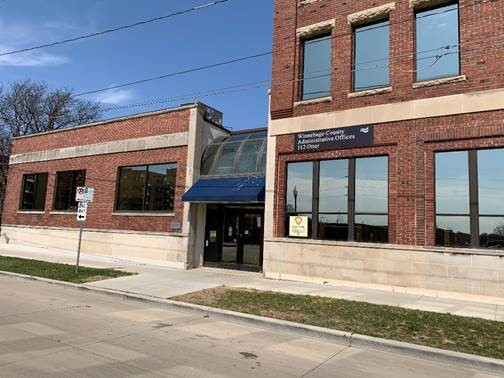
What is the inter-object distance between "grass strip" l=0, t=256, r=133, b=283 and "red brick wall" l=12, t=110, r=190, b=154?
6416mm

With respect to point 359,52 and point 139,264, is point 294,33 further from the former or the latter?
point 139,264

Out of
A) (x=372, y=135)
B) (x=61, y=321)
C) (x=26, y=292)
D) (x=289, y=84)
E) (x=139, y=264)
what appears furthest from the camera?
(x=139, y=264)

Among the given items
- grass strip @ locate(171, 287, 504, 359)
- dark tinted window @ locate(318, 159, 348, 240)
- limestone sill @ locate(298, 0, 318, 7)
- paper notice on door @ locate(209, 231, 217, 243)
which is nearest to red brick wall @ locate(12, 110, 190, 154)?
paper notice on door @ locate(209, 231, 217, 243)

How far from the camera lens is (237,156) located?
60.8ft

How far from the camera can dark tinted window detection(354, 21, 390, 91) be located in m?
14.6

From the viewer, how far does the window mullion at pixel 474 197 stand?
40.4ft

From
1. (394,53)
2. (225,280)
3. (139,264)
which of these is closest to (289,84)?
(394,53)

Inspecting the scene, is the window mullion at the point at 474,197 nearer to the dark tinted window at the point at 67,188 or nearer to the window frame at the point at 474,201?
the window frame at the point at 474,201

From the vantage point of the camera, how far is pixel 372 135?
46.9 ft

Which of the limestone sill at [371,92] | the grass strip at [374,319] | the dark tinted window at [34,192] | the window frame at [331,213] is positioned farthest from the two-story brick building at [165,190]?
the grass strip at [374,319]

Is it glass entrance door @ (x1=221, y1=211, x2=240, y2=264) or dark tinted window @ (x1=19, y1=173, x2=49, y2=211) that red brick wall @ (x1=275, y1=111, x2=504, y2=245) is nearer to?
glass entrance door @ (x1=221, y1=211, x2=240, y2=264)

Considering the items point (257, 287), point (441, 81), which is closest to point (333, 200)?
point (257, 287)

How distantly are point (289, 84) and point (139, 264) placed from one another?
30.7 feet

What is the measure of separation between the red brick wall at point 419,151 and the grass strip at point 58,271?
8.88m
